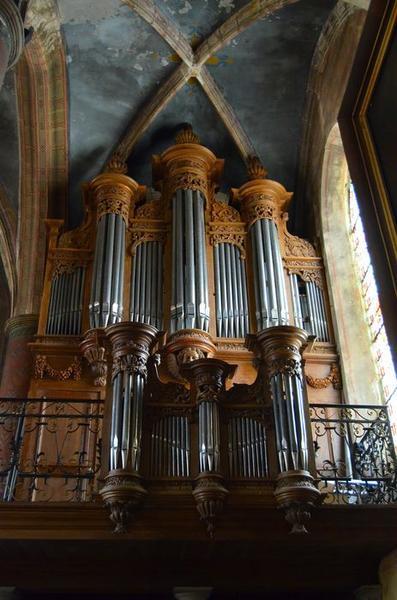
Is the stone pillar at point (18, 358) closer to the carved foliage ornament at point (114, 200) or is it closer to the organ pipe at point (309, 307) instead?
the carved foliage ornament at point (114, 200)

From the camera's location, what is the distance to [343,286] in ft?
35.1

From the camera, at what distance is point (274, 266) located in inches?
415

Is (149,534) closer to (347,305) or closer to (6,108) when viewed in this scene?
(347,305)

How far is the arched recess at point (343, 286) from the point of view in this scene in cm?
970

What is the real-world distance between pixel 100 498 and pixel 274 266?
5141 mm

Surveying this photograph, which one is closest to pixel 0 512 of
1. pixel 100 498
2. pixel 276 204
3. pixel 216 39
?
pixel 100 498

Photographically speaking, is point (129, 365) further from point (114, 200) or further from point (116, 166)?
point (116, 166)

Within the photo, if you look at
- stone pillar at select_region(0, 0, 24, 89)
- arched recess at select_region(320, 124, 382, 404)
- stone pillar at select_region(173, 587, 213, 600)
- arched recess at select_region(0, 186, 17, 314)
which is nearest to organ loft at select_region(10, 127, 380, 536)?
arched recess at select_region(320, 124, 382, 404)

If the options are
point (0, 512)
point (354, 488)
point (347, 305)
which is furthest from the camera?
point (347, 305)

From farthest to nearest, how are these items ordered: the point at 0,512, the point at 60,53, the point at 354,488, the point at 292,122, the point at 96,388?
the point at 292,122
the point at 60,53
the point at 96,388
the point at 354,488
the point at 0,512

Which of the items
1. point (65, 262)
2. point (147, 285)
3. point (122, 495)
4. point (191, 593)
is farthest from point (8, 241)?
point (191, 593)

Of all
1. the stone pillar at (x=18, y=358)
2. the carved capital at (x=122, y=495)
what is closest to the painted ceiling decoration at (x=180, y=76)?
the stone pillar at (x=18, y=358)

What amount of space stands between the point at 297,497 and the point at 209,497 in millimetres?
834

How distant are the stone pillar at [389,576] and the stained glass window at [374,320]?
6.40 feet
